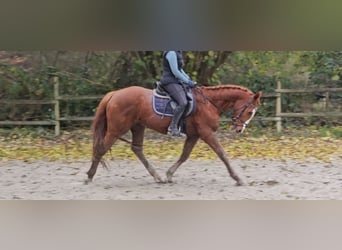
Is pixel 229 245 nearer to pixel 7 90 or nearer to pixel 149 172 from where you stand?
pixel 149 172

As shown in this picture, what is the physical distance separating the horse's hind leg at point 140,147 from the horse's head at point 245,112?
364mm

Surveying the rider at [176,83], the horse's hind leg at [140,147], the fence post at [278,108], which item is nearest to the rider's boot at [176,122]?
the rider at [176,83]

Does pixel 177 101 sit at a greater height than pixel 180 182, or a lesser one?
greater

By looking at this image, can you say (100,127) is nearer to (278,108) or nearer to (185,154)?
(185,154)

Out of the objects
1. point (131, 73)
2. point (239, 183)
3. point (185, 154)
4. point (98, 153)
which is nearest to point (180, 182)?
point (185, 154)

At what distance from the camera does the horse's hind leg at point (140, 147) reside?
1.94 m

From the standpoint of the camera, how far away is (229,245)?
149 cm

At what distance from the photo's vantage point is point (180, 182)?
1.94 metres

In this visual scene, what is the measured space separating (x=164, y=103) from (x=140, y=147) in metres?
0.20

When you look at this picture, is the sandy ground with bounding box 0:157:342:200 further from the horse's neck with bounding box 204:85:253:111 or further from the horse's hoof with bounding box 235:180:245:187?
the horse's neck with bounding box 204:85:253:111

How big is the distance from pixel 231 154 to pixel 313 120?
13.5 inches

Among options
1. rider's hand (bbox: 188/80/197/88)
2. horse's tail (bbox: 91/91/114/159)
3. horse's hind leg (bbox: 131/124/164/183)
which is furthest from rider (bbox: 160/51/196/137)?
horse's tail (bbox: 91/91/114/159)
